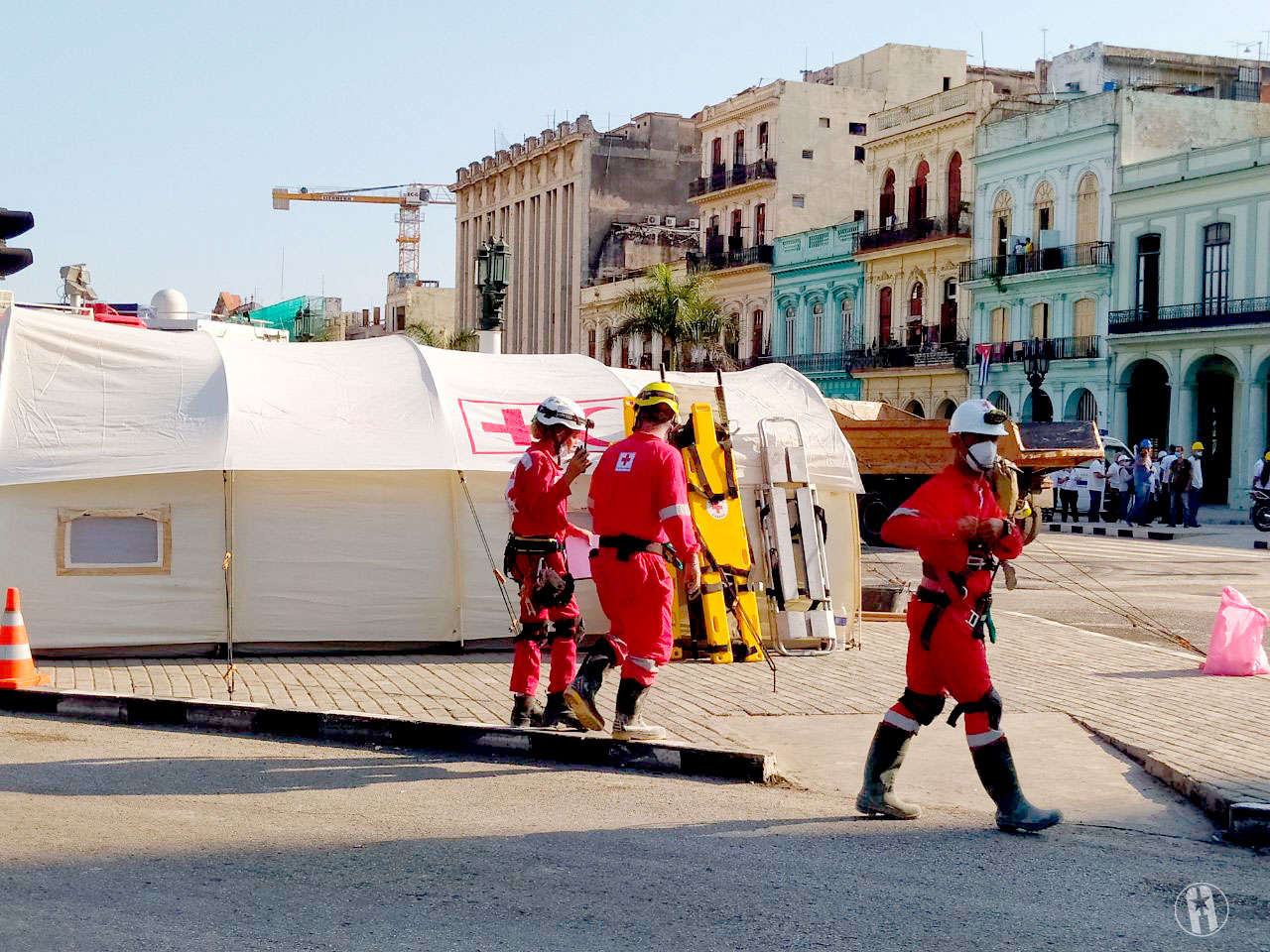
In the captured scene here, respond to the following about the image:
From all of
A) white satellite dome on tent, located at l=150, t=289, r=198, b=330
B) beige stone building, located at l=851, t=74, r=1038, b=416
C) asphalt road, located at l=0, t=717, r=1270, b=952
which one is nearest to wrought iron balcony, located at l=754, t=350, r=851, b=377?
beige stone building, located at l=851, t=74, r=1038, b=416

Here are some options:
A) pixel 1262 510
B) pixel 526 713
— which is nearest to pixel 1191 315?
pixel 1262 510

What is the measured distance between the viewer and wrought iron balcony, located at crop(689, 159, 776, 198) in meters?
62.8

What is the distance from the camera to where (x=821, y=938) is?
5223mm

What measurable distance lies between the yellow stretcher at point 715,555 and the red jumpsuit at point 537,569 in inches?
128

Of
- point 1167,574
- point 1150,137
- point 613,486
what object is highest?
point 1150,137

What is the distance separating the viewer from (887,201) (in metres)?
57.3

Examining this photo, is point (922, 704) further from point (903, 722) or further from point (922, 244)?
point (922, 244)

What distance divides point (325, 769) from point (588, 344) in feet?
225

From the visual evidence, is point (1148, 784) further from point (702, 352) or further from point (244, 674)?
point (702, 352)

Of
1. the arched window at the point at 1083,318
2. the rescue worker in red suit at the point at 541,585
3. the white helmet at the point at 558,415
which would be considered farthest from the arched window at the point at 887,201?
the rescue worker in red suit at the point at 541,585

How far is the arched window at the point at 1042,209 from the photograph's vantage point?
49438 mm

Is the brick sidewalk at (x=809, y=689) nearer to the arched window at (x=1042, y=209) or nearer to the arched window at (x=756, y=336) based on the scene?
the arched window at (x=1042, y=209)

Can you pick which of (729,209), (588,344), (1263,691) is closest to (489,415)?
(1263,691)

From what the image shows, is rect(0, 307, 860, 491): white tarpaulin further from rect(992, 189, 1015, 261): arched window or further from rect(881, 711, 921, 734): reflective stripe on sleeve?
rect(992, 189, 1015, 261): arched window
